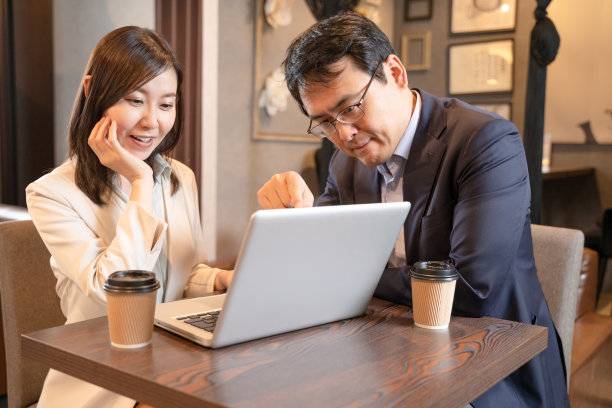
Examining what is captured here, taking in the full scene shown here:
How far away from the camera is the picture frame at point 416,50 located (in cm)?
555

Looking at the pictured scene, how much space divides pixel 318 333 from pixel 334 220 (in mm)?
216

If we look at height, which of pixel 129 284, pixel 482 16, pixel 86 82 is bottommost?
pixel 129 284

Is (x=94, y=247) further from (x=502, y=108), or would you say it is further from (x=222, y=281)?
(x=502, y=108)

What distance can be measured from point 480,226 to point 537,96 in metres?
2.03

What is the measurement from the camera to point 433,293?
108 cm

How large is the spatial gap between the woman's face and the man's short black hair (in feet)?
1.06

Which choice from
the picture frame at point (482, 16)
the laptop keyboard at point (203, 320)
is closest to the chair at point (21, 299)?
the laptop keyboard at point (203, 320)

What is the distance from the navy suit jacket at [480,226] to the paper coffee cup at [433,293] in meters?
0.11

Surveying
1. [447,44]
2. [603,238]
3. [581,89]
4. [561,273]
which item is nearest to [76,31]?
[561,273]

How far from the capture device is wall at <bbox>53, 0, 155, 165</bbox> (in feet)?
10.9

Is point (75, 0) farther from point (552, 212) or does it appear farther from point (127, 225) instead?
point (552, 212)

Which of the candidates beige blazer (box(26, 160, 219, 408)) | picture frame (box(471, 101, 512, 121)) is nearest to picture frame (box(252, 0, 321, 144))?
picture frame (box(471, 101, 512, 121))

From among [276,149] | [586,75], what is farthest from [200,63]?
[586,75]

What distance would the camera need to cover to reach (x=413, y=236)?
1.46m
